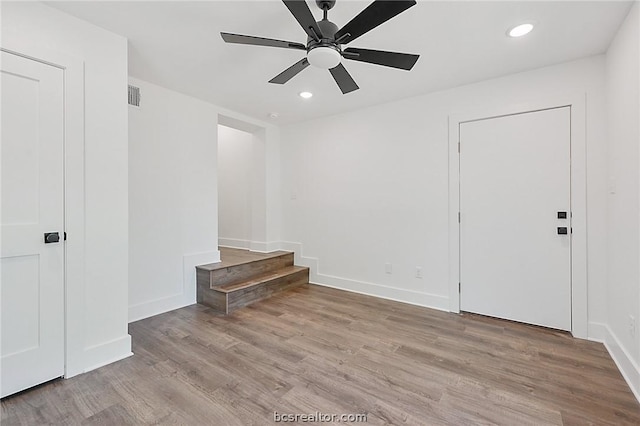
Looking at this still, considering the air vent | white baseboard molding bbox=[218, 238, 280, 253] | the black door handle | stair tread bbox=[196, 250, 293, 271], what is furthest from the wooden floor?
the air vent

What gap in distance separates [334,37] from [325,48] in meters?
0.08

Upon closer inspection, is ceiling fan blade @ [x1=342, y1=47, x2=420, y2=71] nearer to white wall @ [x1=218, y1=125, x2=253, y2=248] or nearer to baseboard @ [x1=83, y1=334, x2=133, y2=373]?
baseboard @ [x1=83, y1=334, x2=133, y2=373]

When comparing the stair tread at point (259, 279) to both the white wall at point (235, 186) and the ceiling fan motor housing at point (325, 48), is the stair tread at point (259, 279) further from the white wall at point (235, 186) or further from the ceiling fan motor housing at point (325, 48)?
the ceiling fan motor housing at point (325, 48)

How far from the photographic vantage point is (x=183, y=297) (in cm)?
340

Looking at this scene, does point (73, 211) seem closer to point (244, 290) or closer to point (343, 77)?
point (244, 290)

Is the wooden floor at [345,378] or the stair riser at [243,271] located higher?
the stair riser at [243,271]

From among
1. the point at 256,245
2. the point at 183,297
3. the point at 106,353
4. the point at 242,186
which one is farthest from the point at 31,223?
the point at 242,186

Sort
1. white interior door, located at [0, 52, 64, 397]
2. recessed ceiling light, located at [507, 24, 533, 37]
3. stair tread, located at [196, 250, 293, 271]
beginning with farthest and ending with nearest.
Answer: stair tread, located at [196, 250, 293, 271] → recessed ceiling light, located at [507, 24, 533, 37] → white interior door, located at [0, 52, 64, 397]

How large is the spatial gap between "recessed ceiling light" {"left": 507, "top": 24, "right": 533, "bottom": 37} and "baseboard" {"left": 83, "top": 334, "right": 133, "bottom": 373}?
3.75 meters

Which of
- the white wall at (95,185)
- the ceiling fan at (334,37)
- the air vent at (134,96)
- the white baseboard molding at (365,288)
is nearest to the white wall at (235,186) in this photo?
the white baseboard molding at (365,288)

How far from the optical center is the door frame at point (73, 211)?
6.47ft

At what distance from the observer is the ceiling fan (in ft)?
4.98

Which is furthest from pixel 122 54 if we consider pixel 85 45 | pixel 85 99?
pixel 85 99

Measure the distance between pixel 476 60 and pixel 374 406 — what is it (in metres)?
2.87
